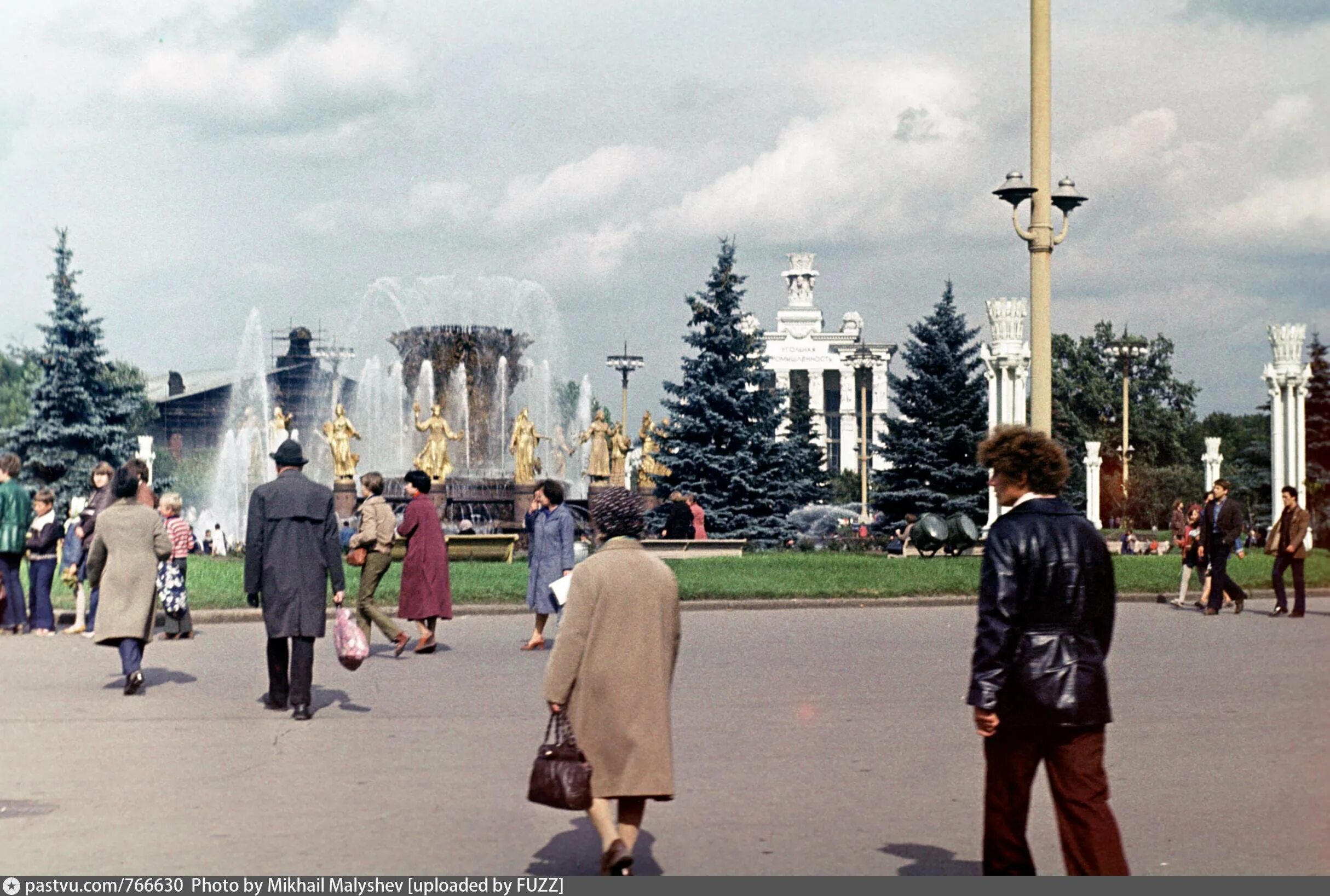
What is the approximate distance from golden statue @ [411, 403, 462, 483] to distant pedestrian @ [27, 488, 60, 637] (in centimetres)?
2544

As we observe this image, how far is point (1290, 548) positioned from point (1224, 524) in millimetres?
883

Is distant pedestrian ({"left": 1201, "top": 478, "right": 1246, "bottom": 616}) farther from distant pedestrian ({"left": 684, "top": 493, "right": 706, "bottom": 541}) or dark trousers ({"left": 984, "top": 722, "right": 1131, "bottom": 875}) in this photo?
dark trousers ({"left": 984, "top": 722, "right": 1131, "bottom": 875})

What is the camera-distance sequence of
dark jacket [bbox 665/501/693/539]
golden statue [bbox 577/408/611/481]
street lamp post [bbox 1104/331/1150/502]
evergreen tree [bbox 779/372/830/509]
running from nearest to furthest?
dark jacket [bbox 665/501/693/539] → golden statue [bbox 577/408/611/481] → evergreen tree [bbox 779/372/830/509] → street lamp post [bbox 1104/331/1150/502]

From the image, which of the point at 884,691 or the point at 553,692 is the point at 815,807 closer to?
the point at 553,692

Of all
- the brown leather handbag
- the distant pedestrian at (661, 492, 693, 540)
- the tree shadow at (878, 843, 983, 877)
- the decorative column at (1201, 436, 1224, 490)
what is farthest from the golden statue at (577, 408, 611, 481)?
the brown leather handbag

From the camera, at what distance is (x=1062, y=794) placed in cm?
592

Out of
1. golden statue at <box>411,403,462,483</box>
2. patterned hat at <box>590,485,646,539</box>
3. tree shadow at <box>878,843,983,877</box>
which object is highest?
golden statue at <box>411,403,462,483</box>

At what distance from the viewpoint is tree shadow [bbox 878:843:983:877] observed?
687cm

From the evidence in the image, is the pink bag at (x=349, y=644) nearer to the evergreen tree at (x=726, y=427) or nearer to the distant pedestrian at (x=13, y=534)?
the distant pedestrian at (x=13, y=534)

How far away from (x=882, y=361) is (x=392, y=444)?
72327 mm

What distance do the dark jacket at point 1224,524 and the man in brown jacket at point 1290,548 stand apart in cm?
46

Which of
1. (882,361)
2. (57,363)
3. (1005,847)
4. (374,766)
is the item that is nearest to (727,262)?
(57,363)

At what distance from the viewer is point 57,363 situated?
56188 mm

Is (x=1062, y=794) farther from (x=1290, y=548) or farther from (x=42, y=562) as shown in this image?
(x=1290, y=548)
